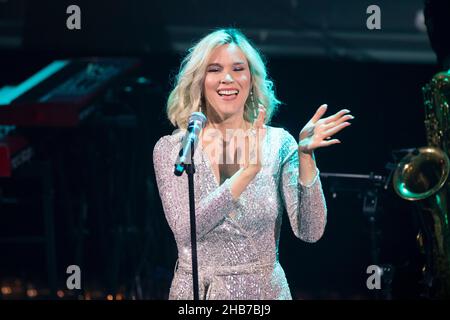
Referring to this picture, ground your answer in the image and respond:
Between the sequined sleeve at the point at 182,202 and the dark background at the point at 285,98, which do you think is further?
the dark background at the point at 285,98

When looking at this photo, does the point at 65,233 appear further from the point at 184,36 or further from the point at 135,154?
the point at 184,36

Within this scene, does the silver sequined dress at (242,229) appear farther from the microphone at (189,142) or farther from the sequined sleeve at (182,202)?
the microphone at (189,142)

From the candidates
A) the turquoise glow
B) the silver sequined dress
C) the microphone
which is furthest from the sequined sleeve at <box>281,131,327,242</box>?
the turquoise glow

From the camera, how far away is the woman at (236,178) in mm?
3379

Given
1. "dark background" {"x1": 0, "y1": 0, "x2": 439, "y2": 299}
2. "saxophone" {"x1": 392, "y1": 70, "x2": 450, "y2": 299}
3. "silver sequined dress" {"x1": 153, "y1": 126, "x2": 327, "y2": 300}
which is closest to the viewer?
"silver sequined dress" {"x1": 153, "y1": 126, "x2": 327, "y2": 300}

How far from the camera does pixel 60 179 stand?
20.1 ft

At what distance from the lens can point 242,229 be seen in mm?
3537

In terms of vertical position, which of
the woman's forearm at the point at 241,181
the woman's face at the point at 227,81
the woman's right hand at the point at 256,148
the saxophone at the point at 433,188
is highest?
the woman's face at the point at 227,81

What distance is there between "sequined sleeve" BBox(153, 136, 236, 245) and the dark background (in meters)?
1.97

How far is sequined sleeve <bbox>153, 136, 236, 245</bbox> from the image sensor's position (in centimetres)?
337

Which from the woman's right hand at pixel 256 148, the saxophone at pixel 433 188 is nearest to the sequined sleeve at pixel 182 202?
the woman's right hand at pixel 256 148

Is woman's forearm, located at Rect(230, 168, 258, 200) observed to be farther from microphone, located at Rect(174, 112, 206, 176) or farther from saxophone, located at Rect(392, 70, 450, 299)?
saxophone, located at Rect(392, 70, 450, 299)

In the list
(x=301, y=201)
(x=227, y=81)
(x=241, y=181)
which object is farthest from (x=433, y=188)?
(x=241, y=181)

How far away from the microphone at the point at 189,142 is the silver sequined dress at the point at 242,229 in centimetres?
39
